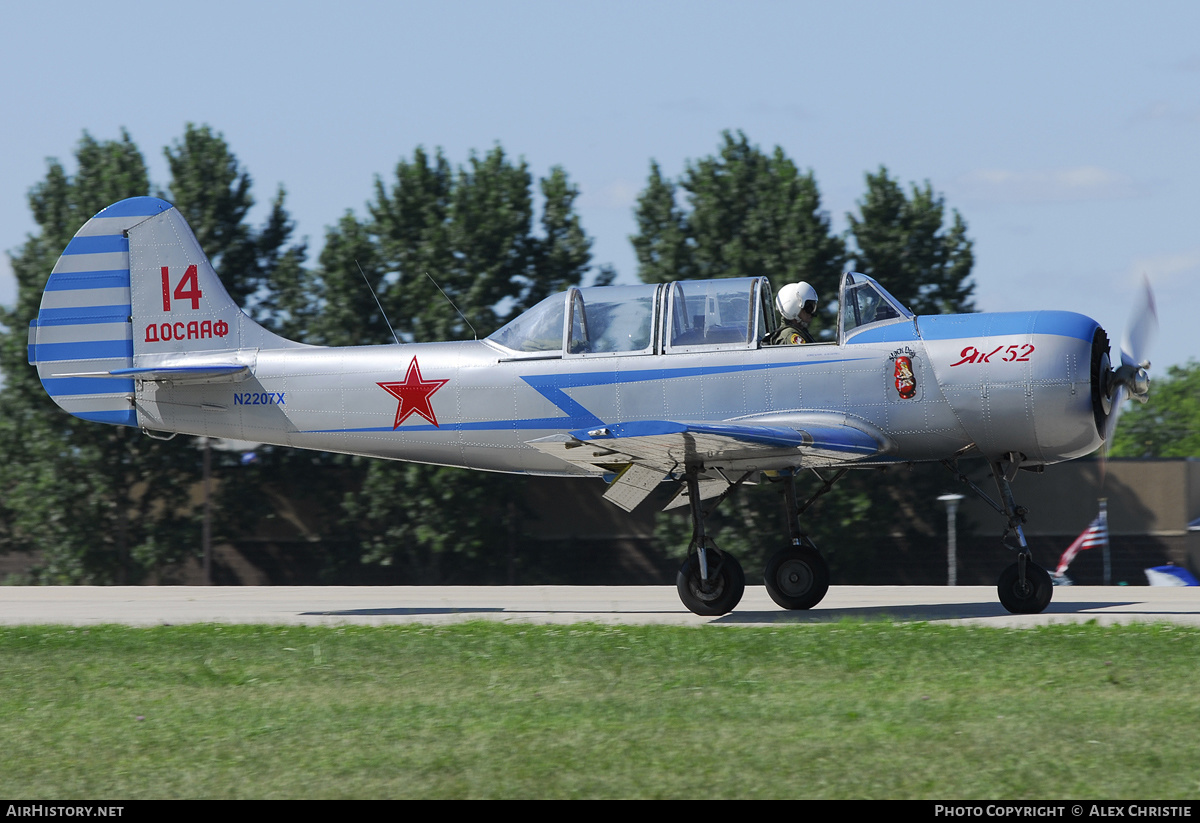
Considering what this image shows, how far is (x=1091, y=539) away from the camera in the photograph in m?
26.2

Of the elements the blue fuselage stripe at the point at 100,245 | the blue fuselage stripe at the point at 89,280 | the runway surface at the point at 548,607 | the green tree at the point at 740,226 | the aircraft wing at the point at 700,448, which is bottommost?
the runway surface at the point at 548,607

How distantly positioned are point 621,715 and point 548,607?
20.1ft

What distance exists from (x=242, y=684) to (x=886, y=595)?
7729mm

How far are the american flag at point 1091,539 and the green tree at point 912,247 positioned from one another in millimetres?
5815

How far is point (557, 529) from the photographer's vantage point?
30.4 m

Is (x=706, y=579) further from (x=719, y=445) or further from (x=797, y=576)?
(x=719, y=445)

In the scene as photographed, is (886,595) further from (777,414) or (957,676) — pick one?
(957,676)

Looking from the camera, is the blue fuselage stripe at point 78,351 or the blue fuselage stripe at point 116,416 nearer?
the blue fuselage stripe at point 116,416

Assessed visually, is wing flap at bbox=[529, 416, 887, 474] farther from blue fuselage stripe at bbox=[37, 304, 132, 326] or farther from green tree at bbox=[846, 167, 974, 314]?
green tree at bbox=[846, 167, 974, 314]

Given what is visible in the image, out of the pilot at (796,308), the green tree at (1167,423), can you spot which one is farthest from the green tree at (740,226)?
the green tree at (1167,423)

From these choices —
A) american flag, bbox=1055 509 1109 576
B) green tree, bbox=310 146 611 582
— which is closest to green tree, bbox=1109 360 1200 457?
american flag, bbox=1055 509 1109 576

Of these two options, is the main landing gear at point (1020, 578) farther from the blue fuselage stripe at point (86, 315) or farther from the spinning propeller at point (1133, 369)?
the blue fuselage stripe at point (86, 315)

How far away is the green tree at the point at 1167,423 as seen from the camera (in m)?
78.3

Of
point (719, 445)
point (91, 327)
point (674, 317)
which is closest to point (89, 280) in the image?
point (91, 327)
